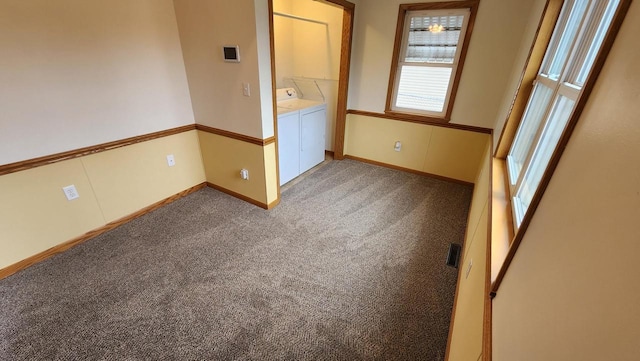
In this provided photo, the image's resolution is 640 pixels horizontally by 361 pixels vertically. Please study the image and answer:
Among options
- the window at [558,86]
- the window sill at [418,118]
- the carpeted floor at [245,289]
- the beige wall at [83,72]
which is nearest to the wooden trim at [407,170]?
the window sill at [418,118]

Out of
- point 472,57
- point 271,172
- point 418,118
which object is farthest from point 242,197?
point 472,57

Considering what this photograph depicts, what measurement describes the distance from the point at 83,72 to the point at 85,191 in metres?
0.92

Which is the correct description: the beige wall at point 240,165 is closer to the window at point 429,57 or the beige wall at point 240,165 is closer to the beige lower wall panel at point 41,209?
the beige lower wall panel at point 41,209

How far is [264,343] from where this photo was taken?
4.72 feet

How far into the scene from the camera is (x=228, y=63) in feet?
7.32

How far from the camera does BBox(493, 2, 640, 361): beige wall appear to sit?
330mm

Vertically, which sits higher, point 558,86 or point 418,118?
point 558,86

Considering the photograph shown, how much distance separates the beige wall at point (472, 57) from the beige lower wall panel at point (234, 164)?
5.91 feet

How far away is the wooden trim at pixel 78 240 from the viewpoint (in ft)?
6.02

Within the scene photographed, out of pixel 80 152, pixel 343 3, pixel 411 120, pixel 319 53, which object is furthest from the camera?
pixel 319 53

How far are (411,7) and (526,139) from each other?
2132mm

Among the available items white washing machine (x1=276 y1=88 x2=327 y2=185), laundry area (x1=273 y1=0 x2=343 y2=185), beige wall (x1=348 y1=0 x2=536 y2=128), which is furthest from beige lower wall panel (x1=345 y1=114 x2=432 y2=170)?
white washing machine (x1=276 y1=88 x2=327 y2=185)

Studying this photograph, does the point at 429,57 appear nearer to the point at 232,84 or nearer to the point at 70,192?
the point at 232,84

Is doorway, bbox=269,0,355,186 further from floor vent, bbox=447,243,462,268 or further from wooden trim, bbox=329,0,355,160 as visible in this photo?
floor vent, bbox=447,243,462,268
